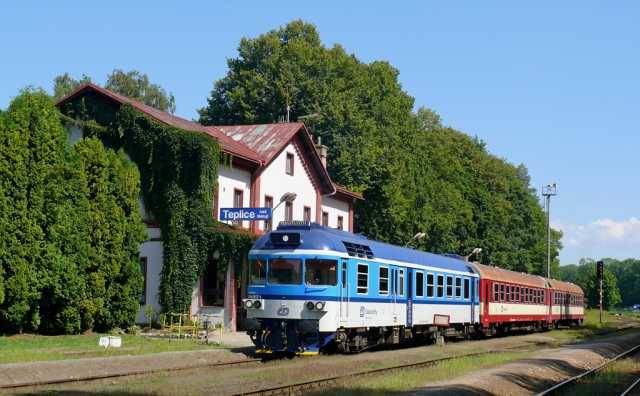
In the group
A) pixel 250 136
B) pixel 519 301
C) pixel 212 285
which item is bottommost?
pixel 519 301

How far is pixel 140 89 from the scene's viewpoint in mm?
77750

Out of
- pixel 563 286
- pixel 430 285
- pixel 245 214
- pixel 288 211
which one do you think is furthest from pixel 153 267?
pixel 563 286

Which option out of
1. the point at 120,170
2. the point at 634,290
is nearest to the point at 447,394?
the point at 120,170

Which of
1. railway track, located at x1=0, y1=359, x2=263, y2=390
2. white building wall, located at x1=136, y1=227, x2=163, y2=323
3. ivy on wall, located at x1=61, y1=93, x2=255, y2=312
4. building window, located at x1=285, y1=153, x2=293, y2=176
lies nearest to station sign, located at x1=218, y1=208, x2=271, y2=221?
ivy on wall, located at x1=61, y1=93, x2=255, y2=312

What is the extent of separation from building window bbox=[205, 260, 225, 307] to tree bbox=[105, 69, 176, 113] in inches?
1765

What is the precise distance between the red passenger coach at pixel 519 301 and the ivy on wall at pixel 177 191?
10.7 m

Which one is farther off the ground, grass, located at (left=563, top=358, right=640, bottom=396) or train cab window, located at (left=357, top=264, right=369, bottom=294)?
train cab window, located at (left=357, top=264, right=369, bottom=294)

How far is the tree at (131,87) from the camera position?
75.7m

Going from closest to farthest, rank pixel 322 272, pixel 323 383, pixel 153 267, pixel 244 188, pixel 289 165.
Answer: pixel 323 383 < pixel 322 272 < pixel 153 267 < pixel 244 188 < pixel 289 165

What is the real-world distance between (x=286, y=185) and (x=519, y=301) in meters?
12.7

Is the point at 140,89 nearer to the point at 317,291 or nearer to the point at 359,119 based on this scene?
the point at 359,119

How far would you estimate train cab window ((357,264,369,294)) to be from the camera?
22141 mm

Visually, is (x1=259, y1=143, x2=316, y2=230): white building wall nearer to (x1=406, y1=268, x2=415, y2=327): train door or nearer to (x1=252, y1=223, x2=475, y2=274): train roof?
(x1=406, y1=268, x2=415, y2=327): train door

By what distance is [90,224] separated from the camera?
27.8 metres
